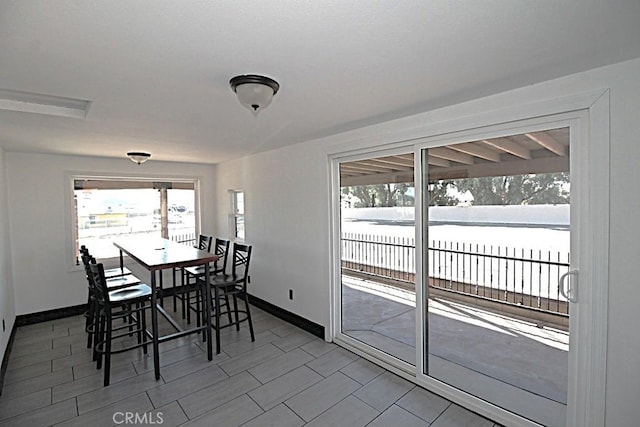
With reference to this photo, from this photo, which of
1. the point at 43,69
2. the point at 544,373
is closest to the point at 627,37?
the point at 544,373

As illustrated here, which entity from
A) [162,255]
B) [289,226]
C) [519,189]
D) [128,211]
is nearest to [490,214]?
[519,189]

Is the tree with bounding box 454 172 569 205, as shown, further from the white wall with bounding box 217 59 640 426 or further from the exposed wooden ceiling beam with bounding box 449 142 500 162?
the white wall with bounding box 217 59 640 426

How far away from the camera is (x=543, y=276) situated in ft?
7.72

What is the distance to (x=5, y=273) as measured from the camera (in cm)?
348

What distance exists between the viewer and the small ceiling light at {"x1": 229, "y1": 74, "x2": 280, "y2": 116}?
1.73 m

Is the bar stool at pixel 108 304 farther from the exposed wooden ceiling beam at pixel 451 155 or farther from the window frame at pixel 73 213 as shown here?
the exposed wooden ceiling beam at pixel 451 155

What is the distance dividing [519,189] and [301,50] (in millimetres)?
1768

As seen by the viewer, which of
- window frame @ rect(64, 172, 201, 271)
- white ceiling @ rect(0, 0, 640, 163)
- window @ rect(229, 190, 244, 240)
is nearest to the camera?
white ceiling @ rect(0, 0, 640, 163)

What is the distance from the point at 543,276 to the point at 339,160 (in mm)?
2090

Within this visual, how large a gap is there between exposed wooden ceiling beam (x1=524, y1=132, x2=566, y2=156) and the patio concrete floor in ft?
4.34

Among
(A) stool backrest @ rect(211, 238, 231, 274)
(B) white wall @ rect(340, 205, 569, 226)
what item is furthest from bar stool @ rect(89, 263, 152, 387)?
(B) white wall @ rect(340, 205, 569, 226)

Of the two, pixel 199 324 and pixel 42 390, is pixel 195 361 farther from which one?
pixel 42 390

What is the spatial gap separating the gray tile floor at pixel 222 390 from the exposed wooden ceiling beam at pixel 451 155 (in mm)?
1905

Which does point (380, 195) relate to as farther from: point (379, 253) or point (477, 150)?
point (477, 150)
